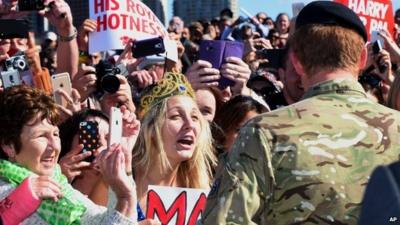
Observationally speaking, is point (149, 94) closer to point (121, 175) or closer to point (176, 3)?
point (121, 175)

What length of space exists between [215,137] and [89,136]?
118 cm

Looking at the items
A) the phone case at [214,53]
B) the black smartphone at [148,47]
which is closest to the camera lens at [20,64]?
the black smartphone at [148,47]

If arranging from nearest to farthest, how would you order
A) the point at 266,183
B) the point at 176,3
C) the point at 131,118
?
the point at 266,183 → the point at 131,118 → the point at 176,3

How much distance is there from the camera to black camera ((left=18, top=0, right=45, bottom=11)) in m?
5.24

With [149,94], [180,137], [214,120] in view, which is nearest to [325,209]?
[180,137]

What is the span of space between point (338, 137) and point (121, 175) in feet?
3.66

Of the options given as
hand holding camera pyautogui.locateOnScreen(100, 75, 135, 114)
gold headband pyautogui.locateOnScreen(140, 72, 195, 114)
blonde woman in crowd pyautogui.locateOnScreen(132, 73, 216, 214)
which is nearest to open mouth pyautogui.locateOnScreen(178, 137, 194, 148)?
blonde woman in crowd pyautogui.locateOnScreen(132, 73, 216, 214)

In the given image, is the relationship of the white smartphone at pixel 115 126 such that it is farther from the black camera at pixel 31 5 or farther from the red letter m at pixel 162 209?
the black camera at pixel 31 5

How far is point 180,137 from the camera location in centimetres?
404

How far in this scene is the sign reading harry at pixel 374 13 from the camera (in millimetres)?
7332

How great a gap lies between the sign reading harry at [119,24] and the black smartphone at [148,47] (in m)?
0.43

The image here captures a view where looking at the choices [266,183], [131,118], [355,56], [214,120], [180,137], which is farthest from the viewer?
[214,120]

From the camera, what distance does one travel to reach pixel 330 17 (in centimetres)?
227

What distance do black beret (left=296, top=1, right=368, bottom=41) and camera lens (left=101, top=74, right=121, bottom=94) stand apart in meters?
2.53
